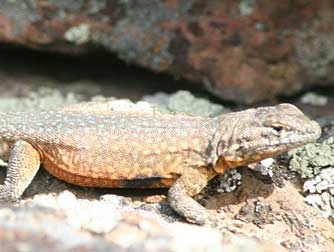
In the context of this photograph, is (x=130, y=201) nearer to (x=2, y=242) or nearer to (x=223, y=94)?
(x=2, y=242)

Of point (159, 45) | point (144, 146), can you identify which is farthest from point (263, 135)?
point (159, 45)

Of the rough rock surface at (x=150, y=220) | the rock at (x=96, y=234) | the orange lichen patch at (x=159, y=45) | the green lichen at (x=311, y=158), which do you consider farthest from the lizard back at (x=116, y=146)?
the orange lichen patch at (x=159, y=45)

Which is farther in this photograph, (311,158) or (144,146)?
(311,158)

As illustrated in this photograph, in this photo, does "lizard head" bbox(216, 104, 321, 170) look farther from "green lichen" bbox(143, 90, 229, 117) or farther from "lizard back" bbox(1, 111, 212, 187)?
"green lichen" bbox(143, 90, 229, 117)

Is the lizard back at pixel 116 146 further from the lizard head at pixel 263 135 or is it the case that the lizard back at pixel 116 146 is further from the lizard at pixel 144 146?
the lizard head at pixel 263 135

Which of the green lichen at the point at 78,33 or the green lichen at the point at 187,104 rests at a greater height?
the green lichen at the point at 78,33

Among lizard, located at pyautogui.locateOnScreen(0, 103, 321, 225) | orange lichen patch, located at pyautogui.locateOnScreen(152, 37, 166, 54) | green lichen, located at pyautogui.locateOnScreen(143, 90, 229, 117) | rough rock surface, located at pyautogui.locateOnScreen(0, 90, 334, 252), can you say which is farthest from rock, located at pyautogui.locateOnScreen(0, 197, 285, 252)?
orange lichen patch, located at pyautogui.locateOnScreen(152, 37, 166, 54)

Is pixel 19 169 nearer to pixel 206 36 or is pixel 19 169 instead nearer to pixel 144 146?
pixel 144 146

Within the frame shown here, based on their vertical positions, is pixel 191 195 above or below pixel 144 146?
below
